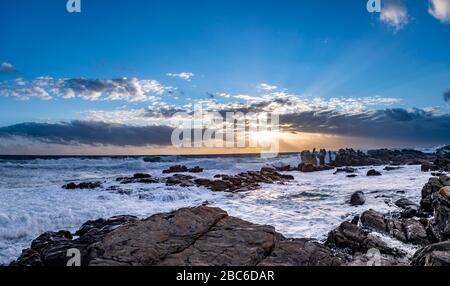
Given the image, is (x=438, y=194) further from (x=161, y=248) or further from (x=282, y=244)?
(x=161, y=248)

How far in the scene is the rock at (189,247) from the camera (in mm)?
5309

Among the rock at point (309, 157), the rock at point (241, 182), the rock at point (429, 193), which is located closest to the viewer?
the rock at point (429, 193)

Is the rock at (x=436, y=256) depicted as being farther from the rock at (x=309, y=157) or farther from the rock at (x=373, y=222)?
the rock at (x=309, y=157)

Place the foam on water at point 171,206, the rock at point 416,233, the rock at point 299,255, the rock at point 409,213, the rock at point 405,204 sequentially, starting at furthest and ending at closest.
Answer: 1. the rock at point 405,204
2. the rock at point 409,213
3. the foam on water at point 171,206
4. the rock at point 416,233
5. the rock at point 299,255

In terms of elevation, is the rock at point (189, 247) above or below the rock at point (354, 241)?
above

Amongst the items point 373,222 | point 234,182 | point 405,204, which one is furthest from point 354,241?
point 234,182

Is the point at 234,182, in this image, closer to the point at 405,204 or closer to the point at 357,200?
the point at 357,200

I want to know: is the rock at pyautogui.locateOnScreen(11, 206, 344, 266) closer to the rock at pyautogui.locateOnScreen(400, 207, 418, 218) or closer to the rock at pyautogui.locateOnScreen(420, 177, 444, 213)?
the rock at pyautogui.locateOnScreen(400, 207, 418, 218)

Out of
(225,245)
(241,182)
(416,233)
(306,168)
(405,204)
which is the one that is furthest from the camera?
(306,168)

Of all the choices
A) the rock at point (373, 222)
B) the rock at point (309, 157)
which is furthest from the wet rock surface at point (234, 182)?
the rock at point (309, 157)

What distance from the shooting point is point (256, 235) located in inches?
250

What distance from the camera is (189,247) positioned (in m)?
5.75

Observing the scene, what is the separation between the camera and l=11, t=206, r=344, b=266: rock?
531 centimetres
